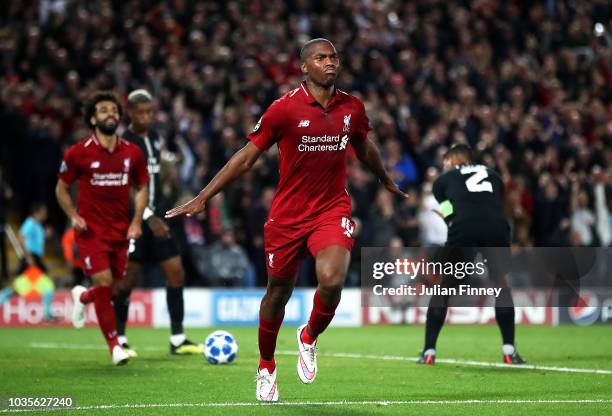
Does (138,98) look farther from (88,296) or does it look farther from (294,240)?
(294,240)

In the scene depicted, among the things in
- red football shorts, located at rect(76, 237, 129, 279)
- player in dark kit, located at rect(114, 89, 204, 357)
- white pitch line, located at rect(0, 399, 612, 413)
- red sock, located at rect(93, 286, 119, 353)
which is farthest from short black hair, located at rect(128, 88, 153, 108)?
white pitch line, located at rect(0, 399, 612, 413)

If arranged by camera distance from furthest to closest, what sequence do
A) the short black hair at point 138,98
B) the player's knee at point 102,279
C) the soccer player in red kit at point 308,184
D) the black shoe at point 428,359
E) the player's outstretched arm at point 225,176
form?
the short black hair at point 138,98, the black shoe at point 428,359, the player's knee at point 102,279, the soccer player in red kit at point 308,184, the player's outstretched arm at point 225,176

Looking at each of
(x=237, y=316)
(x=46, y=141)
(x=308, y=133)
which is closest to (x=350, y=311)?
(x=237, y=316)

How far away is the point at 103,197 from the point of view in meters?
12.0

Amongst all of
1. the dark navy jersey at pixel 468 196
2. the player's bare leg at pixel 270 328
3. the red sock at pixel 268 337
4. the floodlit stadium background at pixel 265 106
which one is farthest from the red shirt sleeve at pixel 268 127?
the floodlit stadium background at pixel 265 106

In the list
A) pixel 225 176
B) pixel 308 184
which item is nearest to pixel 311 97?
pixel 308 184

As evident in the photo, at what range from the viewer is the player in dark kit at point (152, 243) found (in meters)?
13.1

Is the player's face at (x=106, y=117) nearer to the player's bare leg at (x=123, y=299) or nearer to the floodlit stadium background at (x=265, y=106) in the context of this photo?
the player's bare leg at (x=123, y=299)

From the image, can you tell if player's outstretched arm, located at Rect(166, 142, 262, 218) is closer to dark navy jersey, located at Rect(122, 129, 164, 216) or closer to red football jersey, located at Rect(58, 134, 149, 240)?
red football jersey, located at Rect(58, 134, 149, 240)

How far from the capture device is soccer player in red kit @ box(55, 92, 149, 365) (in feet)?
38.9

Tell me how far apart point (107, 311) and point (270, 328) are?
10.5 feet

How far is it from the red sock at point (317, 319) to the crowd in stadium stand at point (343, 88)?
8836 millimetres

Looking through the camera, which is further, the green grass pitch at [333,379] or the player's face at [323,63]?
the player's face at [323,63]

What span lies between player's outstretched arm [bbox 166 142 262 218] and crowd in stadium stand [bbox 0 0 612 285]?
9001mm
